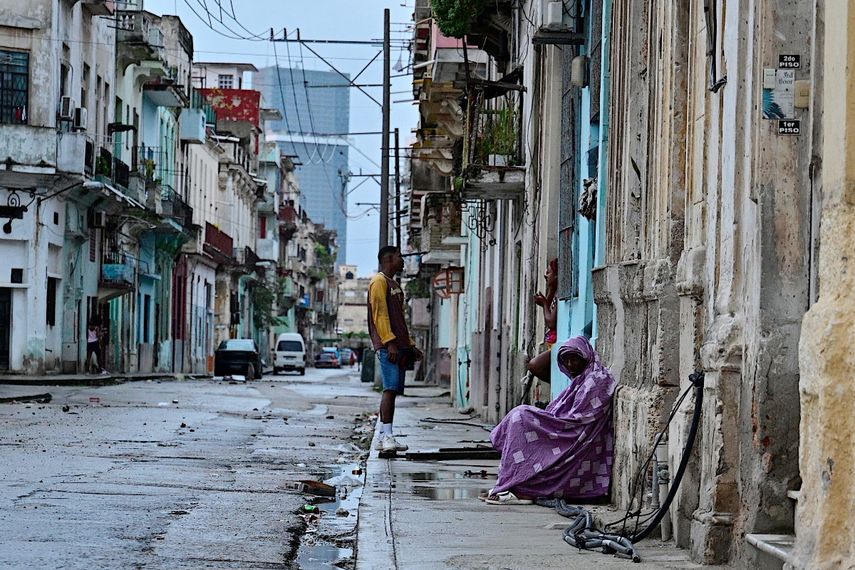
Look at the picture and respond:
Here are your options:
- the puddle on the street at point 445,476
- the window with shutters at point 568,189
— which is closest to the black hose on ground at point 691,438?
the puddle on the street at point 445,476

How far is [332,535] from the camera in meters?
8.29

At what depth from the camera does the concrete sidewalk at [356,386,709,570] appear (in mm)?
6895

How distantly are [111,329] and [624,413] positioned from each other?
40197 mm

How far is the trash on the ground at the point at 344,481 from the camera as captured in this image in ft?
36.7

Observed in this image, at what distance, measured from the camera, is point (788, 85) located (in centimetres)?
637

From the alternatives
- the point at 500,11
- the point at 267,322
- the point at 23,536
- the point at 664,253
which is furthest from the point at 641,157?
the point at 267,322

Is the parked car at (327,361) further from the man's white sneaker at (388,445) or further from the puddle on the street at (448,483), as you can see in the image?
the puddle on the street at (448,483)

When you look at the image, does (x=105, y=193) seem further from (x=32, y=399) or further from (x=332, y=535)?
(x=332, y=535)

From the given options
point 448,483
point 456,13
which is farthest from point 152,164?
point 448,483

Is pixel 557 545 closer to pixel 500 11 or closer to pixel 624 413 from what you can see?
pixel 624 413

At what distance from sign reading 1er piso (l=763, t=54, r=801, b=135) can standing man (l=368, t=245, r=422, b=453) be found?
6990 mm

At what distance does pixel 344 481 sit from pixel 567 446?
8.77 feet

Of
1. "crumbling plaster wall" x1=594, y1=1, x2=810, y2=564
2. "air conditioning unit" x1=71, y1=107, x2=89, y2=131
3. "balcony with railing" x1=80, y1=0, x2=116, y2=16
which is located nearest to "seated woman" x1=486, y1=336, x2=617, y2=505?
"crumbling plaster wall" x1=594, y1=1, x2=810, y2=564

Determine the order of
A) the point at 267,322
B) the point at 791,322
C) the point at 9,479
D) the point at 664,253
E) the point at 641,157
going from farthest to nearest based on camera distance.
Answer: the point at 267,322 → the point at 9,479 → the point at 641,157 → the point at 664,253 → the point at 791,322
